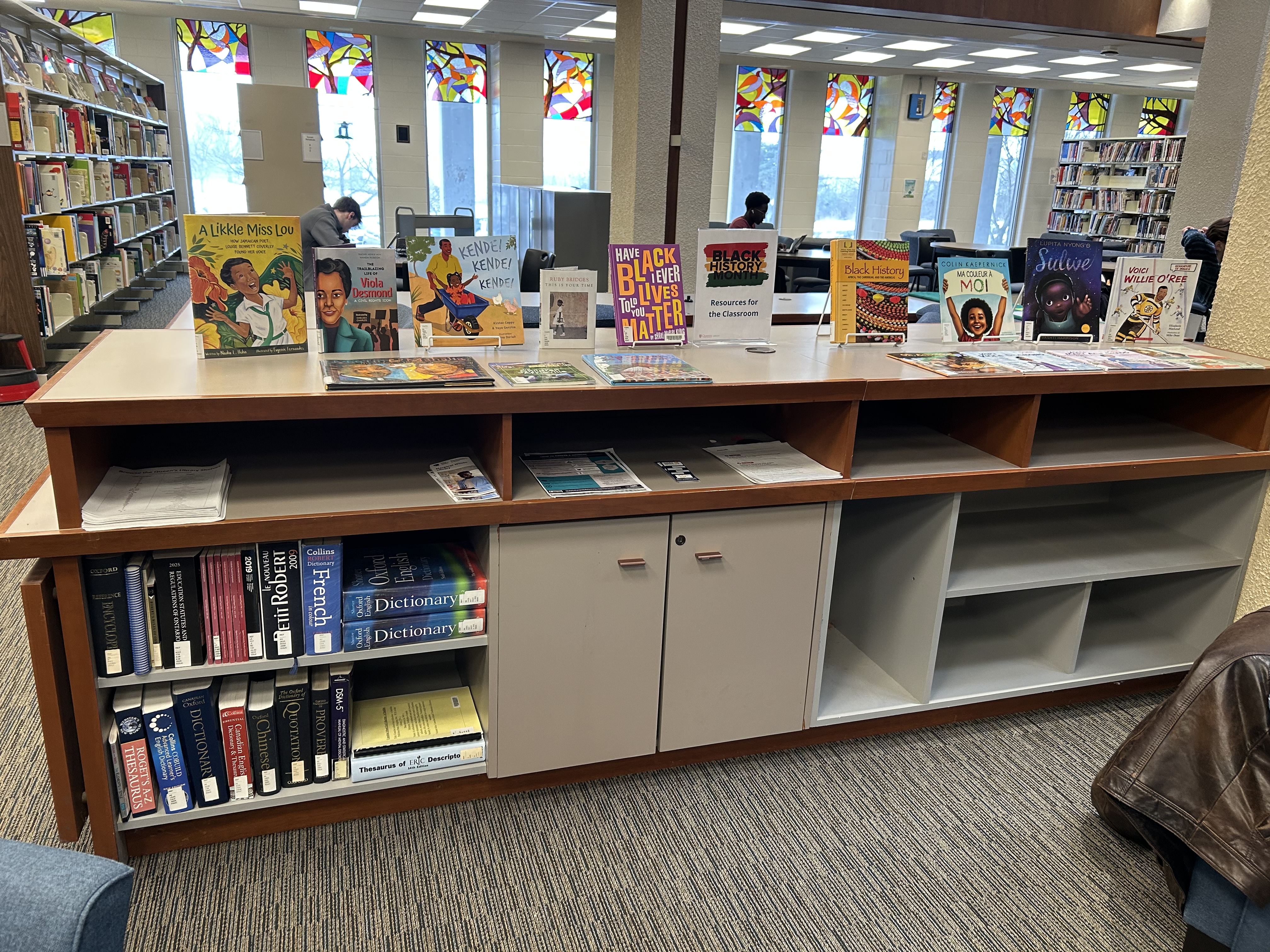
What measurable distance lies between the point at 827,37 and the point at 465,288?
884 cm

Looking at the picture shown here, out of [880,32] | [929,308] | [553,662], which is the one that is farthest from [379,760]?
[880,32]

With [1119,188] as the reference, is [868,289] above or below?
below

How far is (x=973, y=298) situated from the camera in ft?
8.61

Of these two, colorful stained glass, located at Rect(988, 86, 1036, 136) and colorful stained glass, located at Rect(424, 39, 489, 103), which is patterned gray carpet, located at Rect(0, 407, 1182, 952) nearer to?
colorful stained glass, located at Rect(424, 39, 489, 103)

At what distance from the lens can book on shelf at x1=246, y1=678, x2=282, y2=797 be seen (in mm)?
1818

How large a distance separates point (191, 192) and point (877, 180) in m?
9.48

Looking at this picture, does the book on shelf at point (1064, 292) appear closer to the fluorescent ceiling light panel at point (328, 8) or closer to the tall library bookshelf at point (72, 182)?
the tall library bookshelf at point (72, 182)

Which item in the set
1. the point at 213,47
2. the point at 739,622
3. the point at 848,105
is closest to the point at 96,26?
the point at 213,47

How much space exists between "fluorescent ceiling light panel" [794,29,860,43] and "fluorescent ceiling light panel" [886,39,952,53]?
538 mm

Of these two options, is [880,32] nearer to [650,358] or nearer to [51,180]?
[51,180]

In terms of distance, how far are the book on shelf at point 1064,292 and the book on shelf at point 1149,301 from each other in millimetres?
91

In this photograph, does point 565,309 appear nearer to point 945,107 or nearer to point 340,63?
point 340,63

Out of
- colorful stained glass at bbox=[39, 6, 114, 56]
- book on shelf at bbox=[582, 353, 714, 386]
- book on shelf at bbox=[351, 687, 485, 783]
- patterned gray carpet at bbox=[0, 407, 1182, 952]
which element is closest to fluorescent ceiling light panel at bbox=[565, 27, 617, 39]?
colorful stained glass at bbox=[39, 6, 114, 56]

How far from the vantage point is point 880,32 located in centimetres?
849
